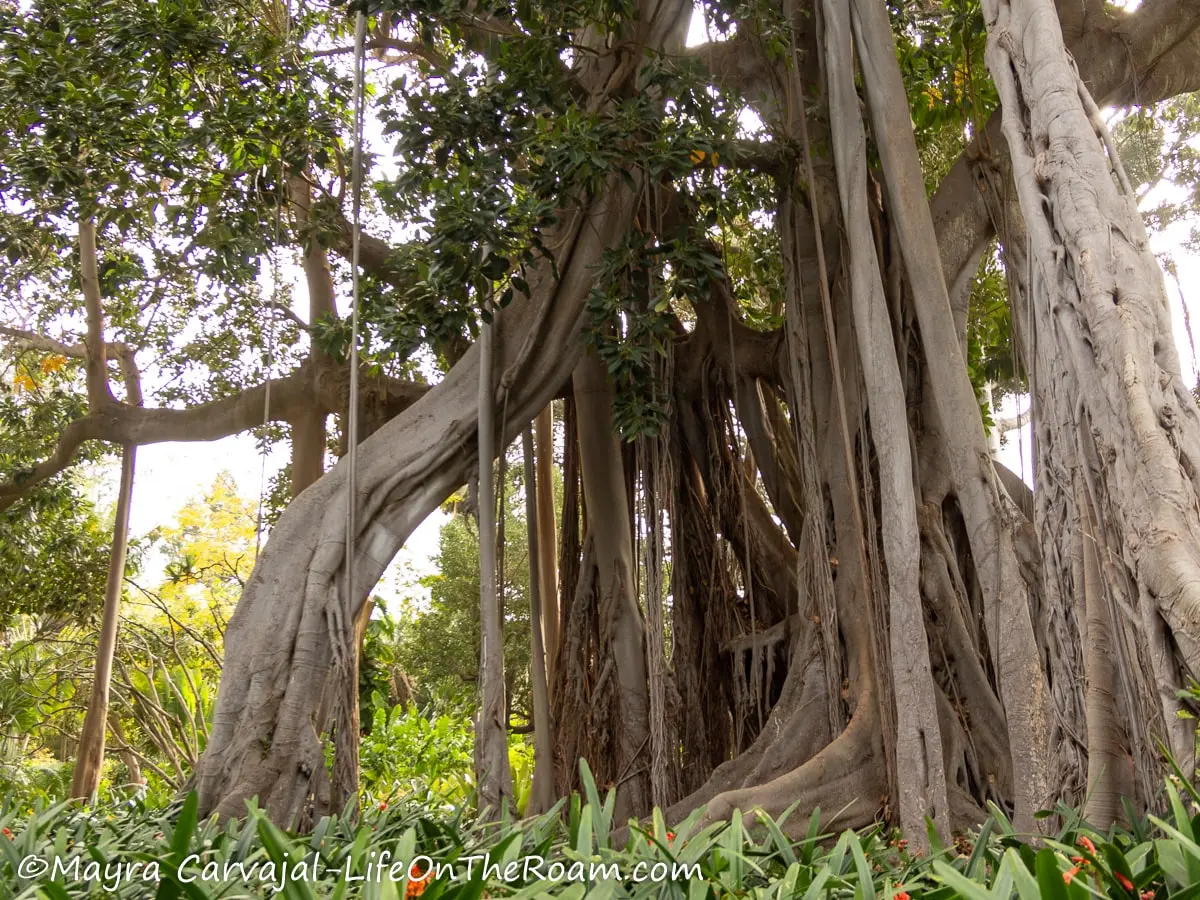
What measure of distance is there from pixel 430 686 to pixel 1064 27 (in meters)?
7.59

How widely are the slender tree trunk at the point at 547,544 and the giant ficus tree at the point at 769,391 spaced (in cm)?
49

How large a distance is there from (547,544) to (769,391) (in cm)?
154

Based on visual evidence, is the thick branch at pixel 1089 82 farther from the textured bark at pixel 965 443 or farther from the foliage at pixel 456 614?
the foliage at pixel 456 614

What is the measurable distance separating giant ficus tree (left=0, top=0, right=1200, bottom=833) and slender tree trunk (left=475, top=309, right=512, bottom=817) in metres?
0.11

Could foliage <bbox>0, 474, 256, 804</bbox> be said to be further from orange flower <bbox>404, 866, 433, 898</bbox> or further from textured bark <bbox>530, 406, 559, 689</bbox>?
orange flower <bbox>404, 866, 433, 898</bbox>

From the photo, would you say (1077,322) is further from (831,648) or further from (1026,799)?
(831,648)

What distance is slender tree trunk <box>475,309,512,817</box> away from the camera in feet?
10.5

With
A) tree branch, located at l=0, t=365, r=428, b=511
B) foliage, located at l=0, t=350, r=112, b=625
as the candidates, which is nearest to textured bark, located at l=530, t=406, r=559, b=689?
tree branch, located at l=0, t=365, r=428, b=511

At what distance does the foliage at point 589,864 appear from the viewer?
1182 millimetres

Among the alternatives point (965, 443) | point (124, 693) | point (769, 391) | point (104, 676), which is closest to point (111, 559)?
point (104, 676)

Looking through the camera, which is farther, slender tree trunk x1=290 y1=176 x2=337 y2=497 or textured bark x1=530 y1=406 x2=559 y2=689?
textured bark x1=530 y1=406 x2=559 y2=689

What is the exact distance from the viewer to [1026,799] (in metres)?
2.61

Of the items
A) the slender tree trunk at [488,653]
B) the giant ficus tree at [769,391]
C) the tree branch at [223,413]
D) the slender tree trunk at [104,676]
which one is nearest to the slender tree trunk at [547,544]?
the giant ficus tree at [769,391]

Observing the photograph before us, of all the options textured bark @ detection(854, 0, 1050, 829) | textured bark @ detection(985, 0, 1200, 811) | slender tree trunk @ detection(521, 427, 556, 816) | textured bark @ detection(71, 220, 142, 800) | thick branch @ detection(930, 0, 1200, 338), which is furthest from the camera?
textured bark @ detection(71, 220, 142, 800)
